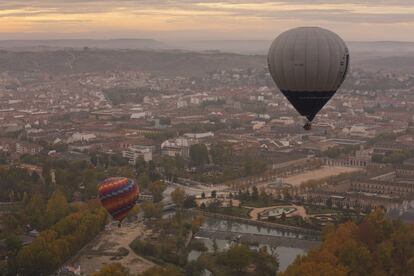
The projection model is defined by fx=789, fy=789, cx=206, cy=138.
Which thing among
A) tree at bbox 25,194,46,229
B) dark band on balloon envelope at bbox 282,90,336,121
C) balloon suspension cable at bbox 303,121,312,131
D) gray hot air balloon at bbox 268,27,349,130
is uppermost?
gray hot air balloon at bbox 268,27,349,130

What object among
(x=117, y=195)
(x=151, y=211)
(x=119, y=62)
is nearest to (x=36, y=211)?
(x=151, y=211)

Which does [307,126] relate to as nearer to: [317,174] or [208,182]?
[208,182]

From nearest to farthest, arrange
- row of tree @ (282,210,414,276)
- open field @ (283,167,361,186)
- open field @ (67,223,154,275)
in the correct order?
row of tree @ (282,210,414,276) → open field @ (67,223,154,275) → open field @ (283,167,361,186)

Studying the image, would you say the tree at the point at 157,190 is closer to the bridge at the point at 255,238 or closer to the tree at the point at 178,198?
the tree at the point at 178,198

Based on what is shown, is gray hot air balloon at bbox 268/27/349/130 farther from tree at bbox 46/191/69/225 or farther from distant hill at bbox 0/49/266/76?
distant hill at bbox 0/49/266/76

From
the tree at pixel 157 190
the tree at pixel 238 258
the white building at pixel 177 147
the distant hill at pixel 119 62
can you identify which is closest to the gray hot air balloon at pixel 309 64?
the tree at pixel 238 258

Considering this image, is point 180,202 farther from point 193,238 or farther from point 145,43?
point 145,43

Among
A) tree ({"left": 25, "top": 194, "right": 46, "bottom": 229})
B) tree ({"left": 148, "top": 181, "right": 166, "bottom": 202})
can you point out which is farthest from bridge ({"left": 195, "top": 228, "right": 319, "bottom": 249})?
tree ({"left": 25, "top": 194, "right": 46, "bottom": 229})
